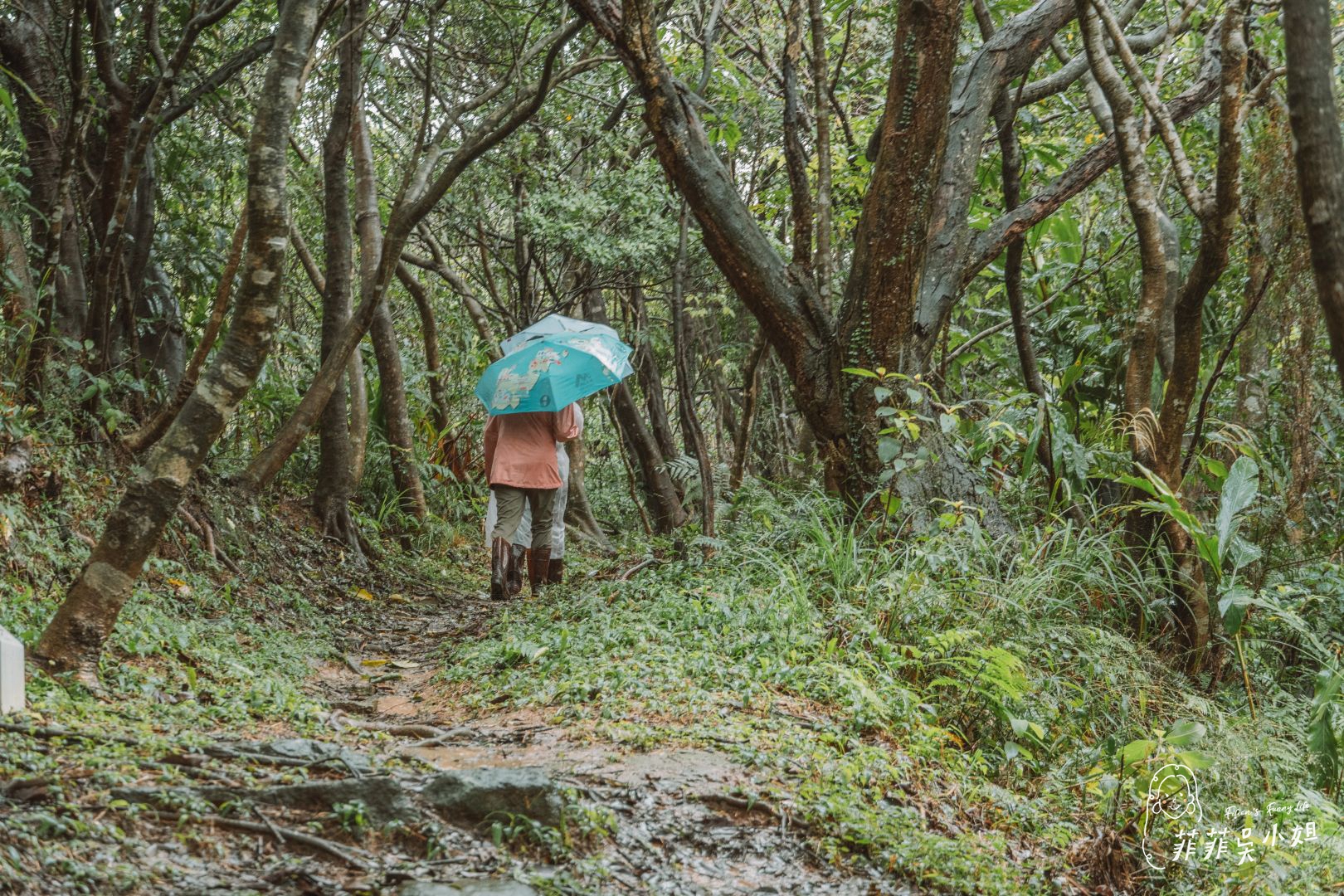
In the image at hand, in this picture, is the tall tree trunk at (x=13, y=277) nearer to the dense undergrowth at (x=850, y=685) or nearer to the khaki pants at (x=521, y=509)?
the dense undergrowth at (x=850, y=685)

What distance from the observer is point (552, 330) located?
800 centimetres

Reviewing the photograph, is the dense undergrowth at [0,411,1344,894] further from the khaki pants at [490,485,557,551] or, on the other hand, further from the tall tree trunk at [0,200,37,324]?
the tall tree trunk at [0,200,37,324]

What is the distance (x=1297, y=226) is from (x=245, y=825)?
628 centimetres

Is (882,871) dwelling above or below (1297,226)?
below

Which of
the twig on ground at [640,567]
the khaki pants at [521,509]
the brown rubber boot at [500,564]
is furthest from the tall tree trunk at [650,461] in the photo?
the twig on ground at [640,567]

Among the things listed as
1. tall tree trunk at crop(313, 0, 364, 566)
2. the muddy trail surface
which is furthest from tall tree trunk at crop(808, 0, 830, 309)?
the muddy trail surface

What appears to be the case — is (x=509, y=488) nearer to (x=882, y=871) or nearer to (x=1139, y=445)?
(x=1139, y=445)

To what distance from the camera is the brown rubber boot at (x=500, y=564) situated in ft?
26.3

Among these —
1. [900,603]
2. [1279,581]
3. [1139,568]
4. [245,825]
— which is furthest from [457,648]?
[1279,581]

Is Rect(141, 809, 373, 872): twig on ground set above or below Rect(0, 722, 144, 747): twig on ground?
below

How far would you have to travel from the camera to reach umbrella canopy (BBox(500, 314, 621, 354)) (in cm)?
792

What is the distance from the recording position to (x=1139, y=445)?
20.5ft

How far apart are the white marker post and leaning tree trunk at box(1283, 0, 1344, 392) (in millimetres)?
3807
